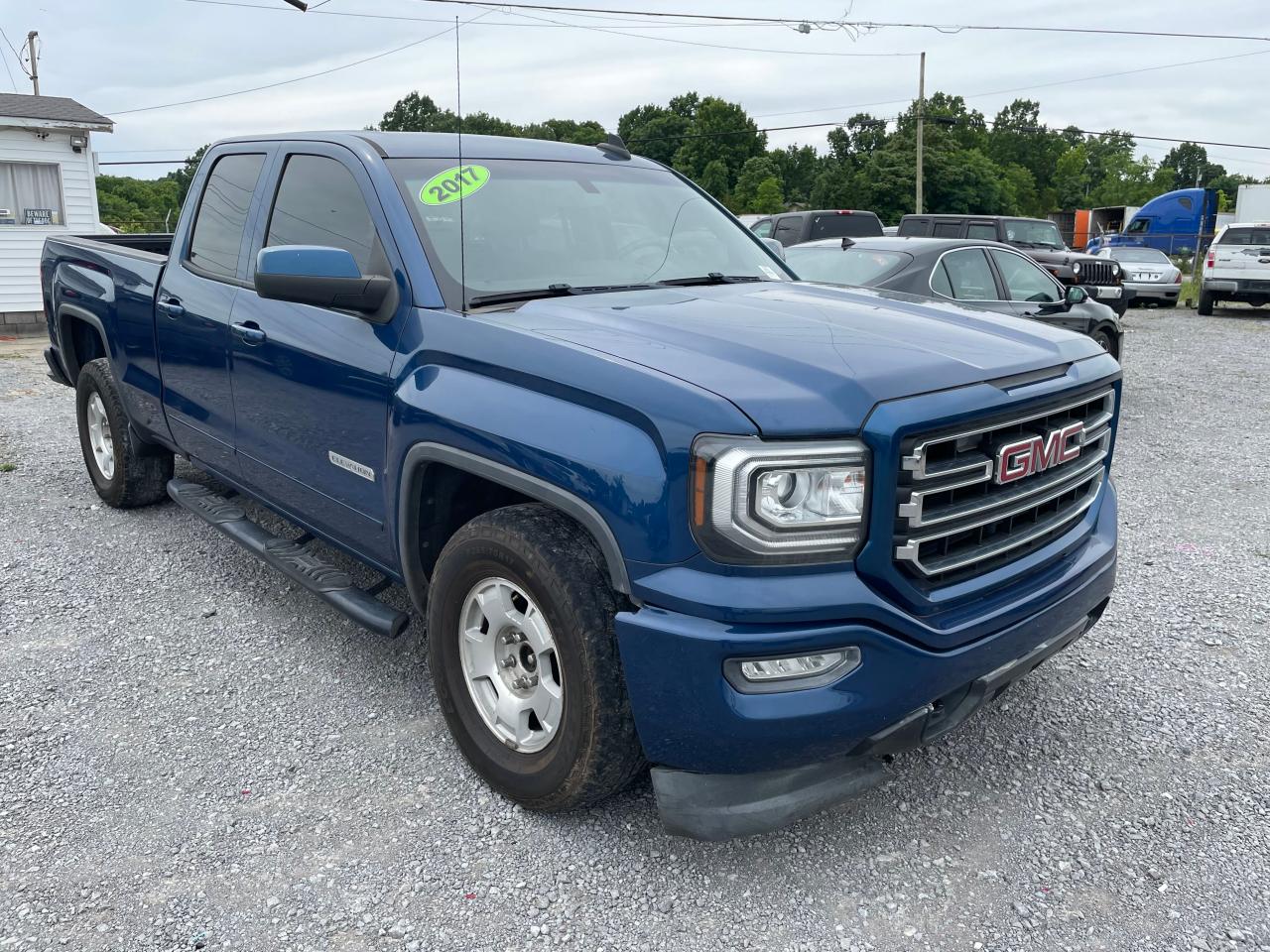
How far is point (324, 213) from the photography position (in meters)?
3.79

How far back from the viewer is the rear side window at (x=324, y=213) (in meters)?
3.48

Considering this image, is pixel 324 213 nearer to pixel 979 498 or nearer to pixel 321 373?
pixel 321 373

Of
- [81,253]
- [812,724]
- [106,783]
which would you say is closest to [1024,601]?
[812,724]

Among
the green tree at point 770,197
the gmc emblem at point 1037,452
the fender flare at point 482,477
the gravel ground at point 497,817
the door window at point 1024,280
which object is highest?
the green tree at point 770,197

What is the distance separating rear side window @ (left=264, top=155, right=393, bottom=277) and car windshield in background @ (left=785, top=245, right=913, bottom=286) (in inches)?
181

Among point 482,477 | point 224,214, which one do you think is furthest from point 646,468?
point 224,214

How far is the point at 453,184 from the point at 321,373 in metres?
0.80

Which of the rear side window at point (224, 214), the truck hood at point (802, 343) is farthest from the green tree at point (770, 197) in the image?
the truck hood at point (802, 343)

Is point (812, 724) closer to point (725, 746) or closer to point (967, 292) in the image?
point (725, 746)

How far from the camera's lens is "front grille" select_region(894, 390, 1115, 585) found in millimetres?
2453

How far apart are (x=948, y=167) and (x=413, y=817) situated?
72.8m

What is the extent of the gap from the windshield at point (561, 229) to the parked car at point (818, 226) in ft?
39.7

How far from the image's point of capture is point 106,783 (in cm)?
320

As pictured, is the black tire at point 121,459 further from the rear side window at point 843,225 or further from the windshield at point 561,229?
the rear side window at point 843,225
